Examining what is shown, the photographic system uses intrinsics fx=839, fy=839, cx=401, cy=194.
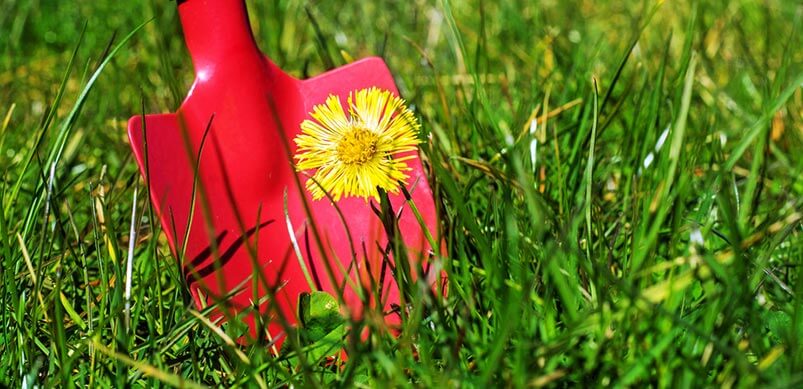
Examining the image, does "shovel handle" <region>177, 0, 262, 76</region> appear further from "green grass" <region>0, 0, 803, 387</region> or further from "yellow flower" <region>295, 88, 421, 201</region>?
"yellow flower" <region>295, 88, 421, 201</region>

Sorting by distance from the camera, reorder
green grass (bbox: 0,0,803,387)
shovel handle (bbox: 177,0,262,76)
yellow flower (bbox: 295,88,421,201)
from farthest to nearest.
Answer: shovel handle (bbox: 177,0,262,76)
yellow flower (bbox: 295,88,421,201)
green grass (bbox: 0,0,803,387)

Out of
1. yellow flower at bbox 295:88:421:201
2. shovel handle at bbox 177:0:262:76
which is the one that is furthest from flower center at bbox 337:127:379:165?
shovel handle at bbox 177:0:262:76

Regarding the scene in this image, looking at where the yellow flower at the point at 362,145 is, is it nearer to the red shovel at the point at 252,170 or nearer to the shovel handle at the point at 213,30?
the red shovel at the point at 252,170

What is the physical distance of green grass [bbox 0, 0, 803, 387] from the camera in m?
0.75

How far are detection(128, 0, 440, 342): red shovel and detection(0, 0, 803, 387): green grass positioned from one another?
7 cm

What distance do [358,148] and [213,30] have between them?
31cm

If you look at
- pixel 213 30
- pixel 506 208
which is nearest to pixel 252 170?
pixel 213 30

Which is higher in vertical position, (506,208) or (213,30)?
(213,30)

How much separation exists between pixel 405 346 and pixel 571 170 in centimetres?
51

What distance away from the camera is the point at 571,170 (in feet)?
3.91

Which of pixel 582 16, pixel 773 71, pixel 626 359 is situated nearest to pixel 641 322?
pixel 626 359

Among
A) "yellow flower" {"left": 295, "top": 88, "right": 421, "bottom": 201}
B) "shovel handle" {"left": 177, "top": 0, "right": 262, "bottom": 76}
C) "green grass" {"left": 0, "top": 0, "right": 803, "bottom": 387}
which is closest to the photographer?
"green grass" {"left": 0, "top": 0, "right": 803, "bottom": 387}

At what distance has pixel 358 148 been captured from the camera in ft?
3.22

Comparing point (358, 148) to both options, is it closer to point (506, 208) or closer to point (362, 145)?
point (362, 145)
